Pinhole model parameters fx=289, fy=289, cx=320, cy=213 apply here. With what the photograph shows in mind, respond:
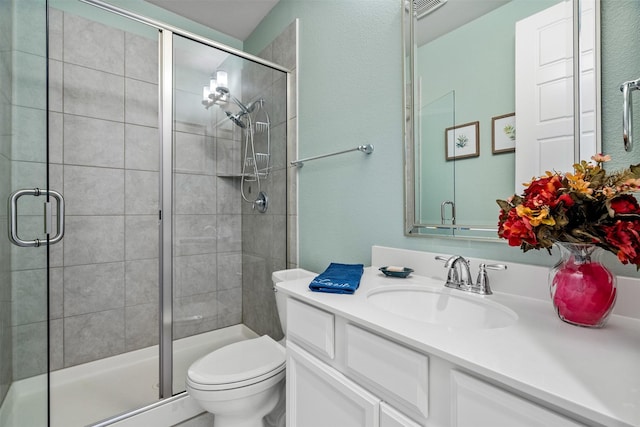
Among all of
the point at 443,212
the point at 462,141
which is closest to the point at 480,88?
the point at 462,141

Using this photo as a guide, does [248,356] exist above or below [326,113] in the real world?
below

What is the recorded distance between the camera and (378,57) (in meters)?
1.36

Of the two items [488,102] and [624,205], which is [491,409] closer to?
[624,205]

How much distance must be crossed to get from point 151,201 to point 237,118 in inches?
33.3

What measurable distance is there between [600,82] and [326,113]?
3.85 feet

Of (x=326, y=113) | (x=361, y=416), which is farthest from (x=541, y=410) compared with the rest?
(x=326, y=113)

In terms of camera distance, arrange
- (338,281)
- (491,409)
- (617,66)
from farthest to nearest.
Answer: (338,281) < (617,66) < (491,409)

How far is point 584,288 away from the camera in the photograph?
0.64m

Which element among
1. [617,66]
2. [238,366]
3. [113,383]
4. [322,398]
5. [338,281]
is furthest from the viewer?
[113,383]

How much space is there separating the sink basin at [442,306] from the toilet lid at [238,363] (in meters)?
0.65

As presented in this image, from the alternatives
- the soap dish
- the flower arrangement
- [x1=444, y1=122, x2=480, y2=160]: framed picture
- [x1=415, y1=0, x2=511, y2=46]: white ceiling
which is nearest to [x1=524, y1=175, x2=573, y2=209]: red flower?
the flower arrangement

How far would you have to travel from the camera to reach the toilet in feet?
3.80

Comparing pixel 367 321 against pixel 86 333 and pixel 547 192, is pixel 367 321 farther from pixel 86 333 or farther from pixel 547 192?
pixel 86 333

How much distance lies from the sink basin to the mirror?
0.80ft
